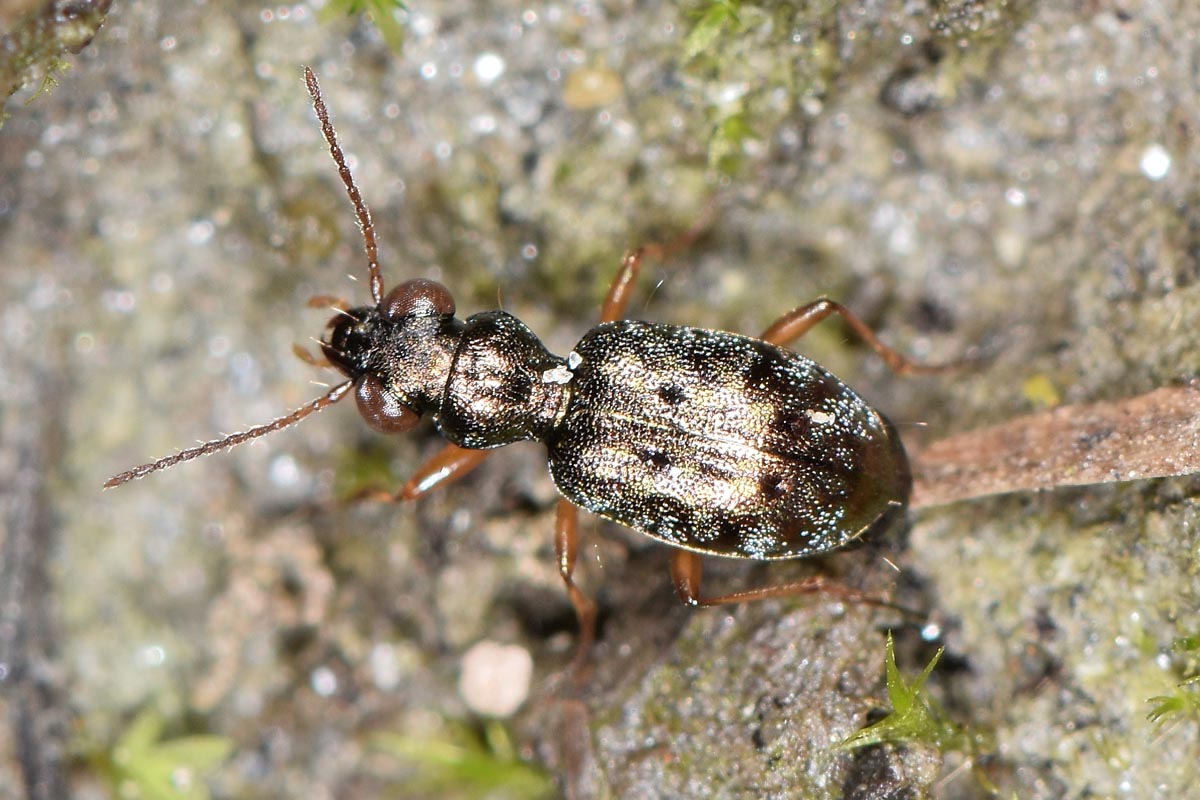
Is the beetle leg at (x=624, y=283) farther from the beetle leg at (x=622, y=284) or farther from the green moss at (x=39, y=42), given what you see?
the green moss at (x=39, y=42)

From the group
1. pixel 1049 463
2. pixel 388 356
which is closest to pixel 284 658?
pixel 388 356

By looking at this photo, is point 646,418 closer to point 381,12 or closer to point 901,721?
point 901,721

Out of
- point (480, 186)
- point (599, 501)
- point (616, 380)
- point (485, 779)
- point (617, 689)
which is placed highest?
point (480, 186)

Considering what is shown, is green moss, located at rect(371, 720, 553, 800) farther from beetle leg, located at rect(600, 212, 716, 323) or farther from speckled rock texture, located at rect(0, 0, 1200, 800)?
beetle leg, located at rect(600, 212, 716, 323)

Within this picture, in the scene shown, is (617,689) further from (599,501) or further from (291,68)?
(291,68)

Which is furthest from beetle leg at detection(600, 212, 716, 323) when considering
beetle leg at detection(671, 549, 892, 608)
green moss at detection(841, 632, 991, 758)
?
green moss at detection(841, 632, 991, 758)

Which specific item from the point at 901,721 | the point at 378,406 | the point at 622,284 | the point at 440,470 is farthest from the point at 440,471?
the point at 901,721
